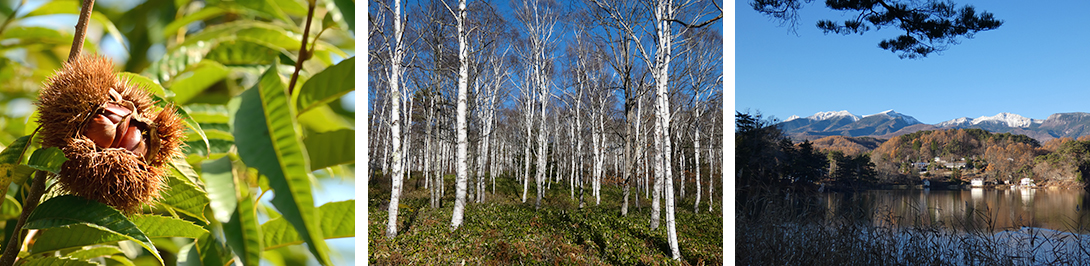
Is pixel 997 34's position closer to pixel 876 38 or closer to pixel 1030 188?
pixel 876 38

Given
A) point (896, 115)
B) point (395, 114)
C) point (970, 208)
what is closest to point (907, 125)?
point (896, 115)

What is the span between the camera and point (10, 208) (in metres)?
0.32

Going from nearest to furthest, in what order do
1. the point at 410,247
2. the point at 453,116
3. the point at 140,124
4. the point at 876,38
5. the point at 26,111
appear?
1. the point at 140,124
2. the point at 26,111
3. the point at 410,247
4. the point at 453,116
5. the point at 876,38

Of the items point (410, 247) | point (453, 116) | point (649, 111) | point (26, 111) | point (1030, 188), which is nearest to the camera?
point (26, 111)

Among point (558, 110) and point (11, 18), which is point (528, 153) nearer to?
point (558, 110)

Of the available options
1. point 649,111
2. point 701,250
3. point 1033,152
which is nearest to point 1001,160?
point 1033,152

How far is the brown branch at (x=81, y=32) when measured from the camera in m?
0.26

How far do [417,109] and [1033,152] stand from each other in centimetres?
431

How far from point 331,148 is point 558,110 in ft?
6.77

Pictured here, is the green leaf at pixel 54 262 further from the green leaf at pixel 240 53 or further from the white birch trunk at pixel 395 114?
the white birch trunk at pixel 395 114

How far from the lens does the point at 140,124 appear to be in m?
0.25

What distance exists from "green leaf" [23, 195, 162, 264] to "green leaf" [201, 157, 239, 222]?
150 millimetres

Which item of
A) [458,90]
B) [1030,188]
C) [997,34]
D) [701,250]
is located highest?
[997,34]

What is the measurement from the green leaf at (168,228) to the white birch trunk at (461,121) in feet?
5.89
